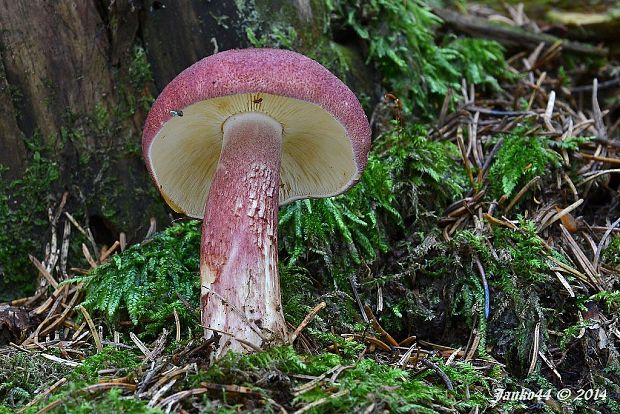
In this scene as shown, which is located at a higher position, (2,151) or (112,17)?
(112,17)

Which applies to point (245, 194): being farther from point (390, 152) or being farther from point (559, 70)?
point (559, 70)

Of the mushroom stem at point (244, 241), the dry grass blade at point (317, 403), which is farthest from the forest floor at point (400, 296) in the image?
the mushroom stem at point (244, 241)

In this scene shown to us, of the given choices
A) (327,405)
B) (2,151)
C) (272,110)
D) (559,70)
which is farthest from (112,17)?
(559,70)

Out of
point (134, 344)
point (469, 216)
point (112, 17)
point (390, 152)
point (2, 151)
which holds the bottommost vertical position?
point (134, 344)

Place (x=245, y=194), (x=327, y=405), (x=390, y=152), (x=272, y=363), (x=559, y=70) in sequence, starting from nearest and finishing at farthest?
(x=327, y=405), (x=272, y=363), (x=245, y=194), (x=390, y=152), (x=559, y=70)

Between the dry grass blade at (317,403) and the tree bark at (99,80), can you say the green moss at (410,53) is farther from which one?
the dry grass blade at (317,403)

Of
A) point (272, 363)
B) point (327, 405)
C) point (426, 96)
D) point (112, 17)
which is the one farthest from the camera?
point (426, 96)

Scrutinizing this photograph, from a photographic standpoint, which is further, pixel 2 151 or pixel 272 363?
pixel 2 151
